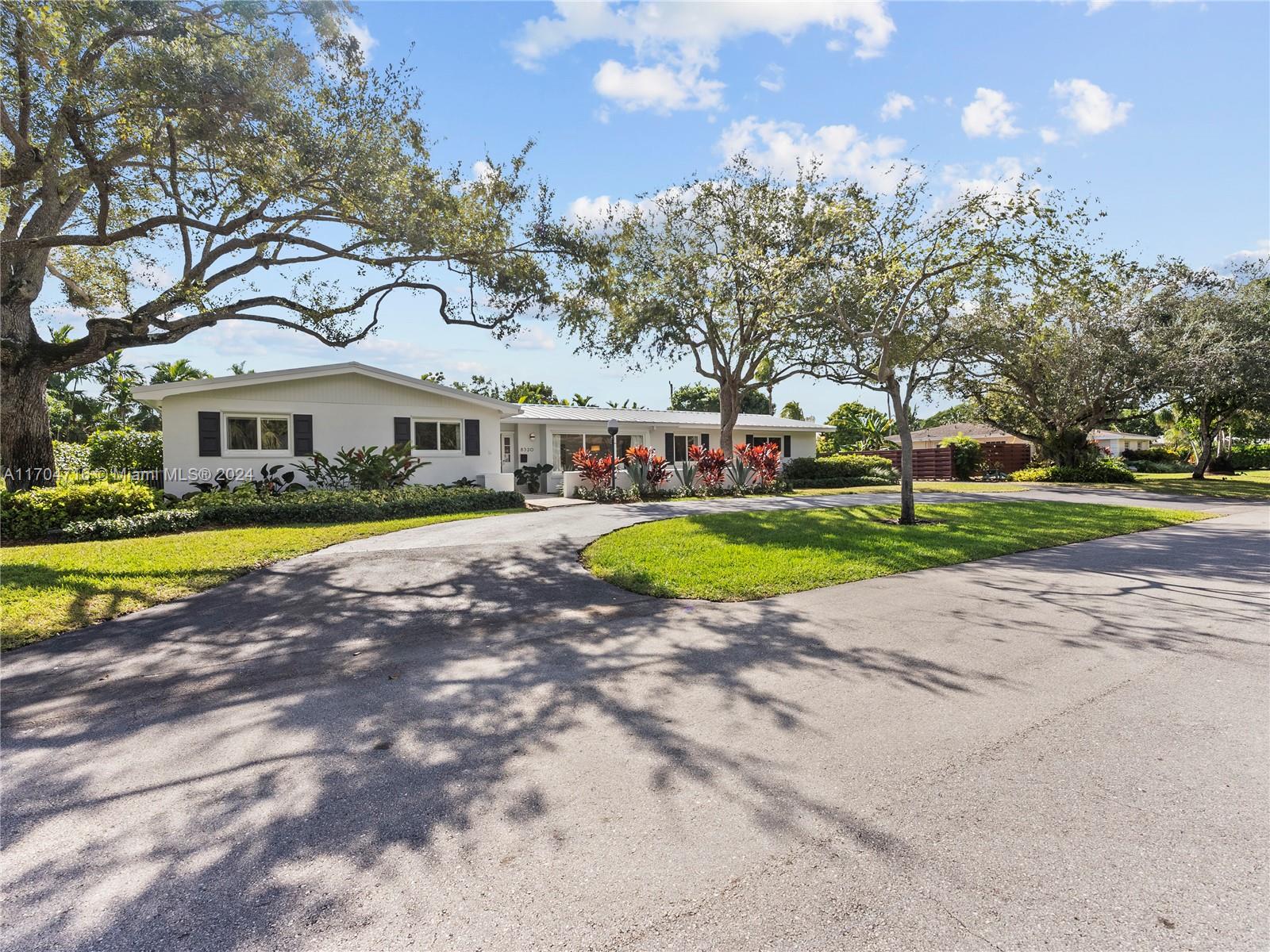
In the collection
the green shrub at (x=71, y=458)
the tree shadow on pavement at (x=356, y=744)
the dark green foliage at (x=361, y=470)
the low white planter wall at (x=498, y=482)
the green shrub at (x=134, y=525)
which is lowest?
the tree shadow on pavement at (x=356, y=744)

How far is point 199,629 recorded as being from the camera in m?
5.65

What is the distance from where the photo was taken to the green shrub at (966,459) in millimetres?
30594

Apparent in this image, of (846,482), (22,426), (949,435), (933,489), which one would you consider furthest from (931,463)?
(22,426)

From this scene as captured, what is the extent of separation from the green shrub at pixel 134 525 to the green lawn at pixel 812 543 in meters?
7.75

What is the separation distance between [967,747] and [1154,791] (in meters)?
0.73

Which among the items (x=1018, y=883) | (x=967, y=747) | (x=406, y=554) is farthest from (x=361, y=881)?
(x=406, y=554)

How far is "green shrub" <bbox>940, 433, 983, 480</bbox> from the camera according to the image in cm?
3059

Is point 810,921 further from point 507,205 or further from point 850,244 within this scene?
point 850,244

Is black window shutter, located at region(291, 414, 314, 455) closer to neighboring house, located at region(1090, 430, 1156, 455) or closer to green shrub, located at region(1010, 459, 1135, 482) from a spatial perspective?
green shrub, located at region(1010, 459, 1135, 482)

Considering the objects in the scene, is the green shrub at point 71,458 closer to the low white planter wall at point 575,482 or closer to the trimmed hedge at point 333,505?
the trimmed hedge at point 333,505

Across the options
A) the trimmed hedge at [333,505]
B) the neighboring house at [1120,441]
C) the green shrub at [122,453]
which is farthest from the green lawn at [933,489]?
the neighboring house at [1120,441]

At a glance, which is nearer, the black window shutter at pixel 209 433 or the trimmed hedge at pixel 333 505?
the trimmed hedge at pixel 333 505

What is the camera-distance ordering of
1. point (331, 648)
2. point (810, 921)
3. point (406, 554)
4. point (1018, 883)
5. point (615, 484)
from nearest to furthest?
point (810, 921) → point (1018, 883) → point (331, 648) → point (406, 554) → point (615, 484)

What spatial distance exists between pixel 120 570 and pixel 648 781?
804 centimetres
